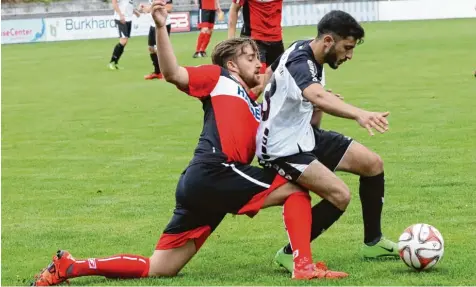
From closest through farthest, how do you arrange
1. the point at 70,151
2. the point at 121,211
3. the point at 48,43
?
the point at 121,211, the point at 70,151, the point at 48,43

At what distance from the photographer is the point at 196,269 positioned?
6.76m

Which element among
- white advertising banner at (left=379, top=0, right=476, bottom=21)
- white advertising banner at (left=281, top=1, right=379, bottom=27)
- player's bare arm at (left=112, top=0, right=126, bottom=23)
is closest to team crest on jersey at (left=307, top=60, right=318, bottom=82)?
player's bare arm at (left=112, top=0, right=126, bottom=23)

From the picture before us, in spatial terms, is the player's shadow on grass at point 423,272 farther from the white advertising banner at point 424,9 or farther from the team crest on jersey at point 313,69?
the white advertising banner at point 424,9

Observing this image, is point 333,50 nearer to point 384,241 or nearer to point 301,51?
point 301,51

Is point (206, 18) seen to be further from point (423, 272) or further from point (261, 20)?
point (423, 272)

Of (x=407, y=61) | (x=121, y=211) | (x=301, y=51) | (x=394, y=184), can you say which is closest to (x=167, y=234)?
(x=301, y=51)

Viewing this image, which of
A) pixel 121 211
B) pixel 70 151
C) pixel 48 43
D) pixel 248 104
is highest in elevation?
pixel 248 104

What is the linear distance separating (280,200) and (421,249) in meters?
0.87

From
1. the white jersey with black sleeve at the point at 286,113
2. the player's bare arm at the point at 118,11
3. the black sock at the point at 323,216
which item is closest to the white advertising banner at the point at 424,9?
Result: the player's bare arm at the point at 118,11

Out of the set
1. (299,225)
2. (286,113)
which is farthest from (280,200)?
(286,113)

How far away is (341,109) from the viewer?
5973 mm

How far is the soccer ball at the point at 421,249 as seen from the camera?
20.7ft

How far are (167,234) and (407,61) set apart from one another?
17356mm

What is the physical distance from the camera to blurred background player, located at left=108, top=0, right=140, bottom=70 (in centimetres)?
2441
